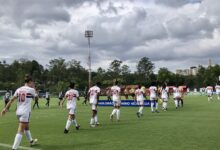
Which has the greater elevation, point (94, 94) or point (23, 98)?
point (94, 94)

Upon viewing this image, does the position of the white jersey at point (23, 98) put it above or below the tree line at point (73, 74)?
below

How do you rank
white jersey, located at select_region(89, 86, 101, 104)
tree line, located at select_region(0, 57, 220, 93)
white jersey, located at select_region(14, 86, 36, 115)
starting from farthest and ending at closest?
tree line, located at select_region(0, 57, 220, 93) → white jersey, located at select_region(89, 86, 101, 104) → white jersey, located at select_region(14, 86, 36, 115)

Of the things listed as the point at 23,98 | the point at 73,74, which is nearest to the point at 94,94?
the point at 23,98

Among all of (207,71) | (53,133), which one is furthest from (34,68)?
(53,133)

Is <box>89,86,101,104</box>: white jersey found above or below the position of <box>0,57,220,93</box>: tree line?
below

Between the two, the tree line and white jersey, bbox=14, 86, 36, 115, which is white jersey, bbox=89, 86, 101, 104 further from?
the tree line

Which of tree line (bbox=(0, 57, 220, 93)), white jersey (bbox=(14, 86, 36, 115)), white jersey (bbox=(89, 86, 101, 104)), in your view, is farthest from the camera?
tree line (bbox=(0, 57, 220, 93))

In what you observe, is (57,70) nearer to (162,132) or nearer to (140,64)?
(140,64)

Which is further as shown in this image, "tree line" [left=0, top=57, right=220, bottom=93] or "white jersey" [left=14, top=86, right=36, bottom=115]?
"tree line" [left=0, top=57, right=220, bottom=93]

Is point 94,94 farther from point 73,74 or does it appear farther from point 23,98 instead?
point 73,74

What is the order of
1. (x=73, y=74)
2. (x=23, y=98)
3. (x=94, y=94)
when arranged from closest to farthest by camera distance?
1. (x=23, y=98)
2. (x=94, y=94)
3. (x=73, y=74)

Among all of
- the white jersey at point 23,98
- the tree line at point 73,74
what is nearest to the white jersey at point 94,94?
the white jersey at point 23,98

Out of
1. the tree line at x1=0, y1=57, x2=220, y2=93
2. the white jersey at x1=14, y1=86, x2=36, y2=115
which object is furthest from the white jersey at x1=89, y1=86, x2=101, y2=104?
the tree line at x1=0, y1=57, x2=220, y2=93

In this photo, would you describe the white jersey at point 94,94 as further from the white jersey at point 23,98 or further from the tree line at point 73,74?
the tree line at point 73,74
